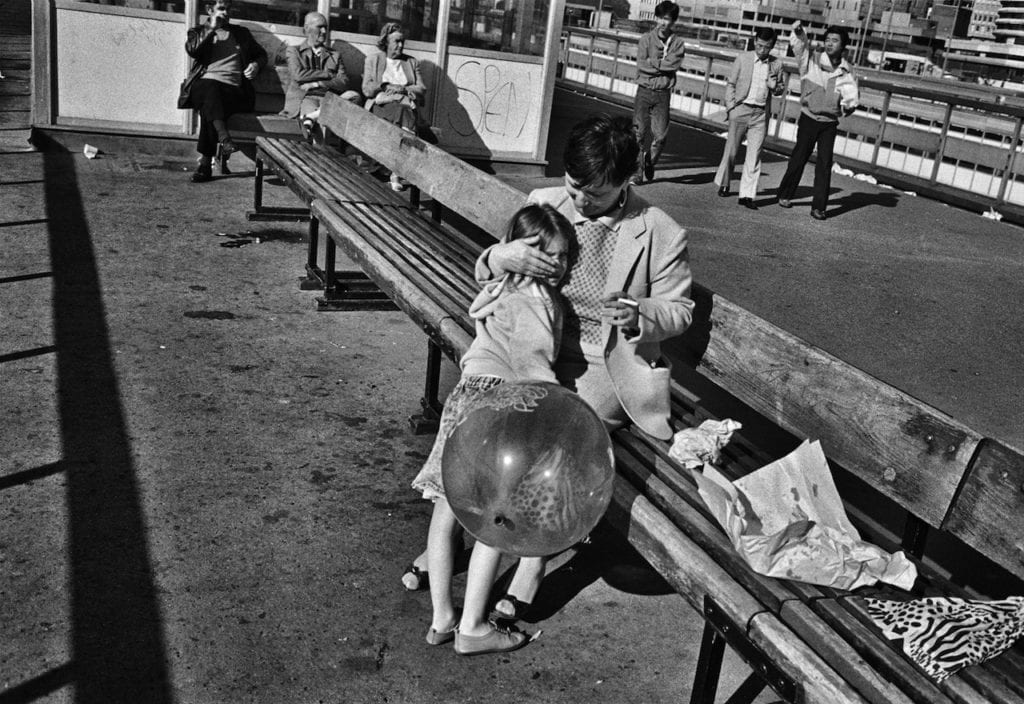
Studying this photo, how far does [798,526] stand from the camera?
124 inches

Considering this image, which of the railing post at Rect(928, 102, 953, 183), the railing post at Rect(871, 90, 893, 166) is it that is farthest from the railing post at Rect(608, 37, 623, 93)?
the railing post at Rect(928, 102, 953, 183)

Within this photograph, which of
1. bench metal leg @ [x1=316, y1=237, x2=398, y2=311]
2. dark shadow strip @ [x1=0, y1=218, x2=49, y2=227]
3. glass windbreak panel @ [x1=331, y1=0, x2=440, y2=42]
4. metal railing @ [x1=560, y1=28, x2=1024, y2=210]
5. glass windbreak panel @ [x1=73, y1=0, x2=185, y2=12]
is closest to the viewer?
bench metal leg @ [x1=316, y1=237, x2=398, y2=311]

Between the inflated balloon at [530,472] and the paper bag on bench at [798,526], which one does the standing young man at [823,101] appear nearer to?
the paper bag on bench at [798,526]

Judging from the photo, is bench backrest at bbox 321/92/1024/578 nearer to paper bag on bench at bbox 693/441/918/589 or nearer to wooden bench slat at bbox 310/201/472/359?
paper bag on bench at bbox 693/441/918/589

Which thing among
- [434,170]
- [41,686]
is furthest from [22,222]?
[41,686]

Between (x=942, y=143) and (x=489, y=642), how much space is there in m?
12.2

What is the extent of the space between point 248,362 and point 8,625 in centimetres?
264

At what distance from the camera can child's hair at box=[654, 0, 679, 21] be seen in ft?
40.4

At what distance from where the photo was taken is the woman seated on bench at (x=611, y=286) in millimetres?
3732

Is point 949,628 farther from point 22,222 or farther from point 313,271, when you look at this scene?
point 22,222

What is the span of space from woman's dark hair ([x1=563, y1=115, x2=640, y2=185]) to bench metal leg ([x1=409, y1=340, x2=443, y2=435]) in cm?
178

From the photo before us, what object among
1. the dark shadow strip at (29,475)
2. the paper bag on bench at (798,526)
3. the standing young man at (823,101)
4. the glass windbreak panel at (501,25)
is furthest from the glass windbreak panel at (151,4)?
the paper bag on bench at (798,526)

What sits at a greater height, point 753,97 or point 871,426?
point 753,97

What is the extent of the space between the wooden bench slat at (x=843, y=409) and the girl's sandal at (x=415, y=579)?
131 cm
